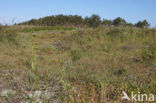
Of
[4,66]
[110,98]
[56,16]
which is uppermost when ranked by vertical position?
[56,16]

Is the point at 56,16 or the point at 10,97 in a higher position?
the point at 56,16

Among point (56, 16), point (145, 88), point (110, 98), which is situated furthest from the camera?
point (56, 16)

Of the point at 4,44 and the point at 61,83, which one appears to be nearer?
the point at 61,83

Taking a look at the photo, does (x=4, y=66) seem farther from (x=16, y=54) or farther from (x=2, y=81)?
(x=16, y=54)

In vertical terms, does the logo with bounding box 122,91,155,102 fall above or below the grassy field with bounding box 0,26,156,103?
below

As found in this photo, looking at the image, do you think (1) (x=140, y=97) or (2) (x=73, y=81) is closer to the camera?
(1) (x=140, y=97)

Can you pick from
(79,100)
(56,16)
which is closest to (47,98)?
(79,100)

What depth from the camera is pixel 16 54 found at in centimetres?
502

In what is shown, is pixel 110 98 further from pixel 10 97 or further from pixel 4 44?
pixel 4 44

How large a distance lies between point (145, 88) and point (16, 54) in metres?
3.65

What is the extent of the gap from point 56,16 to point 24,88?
793 inches

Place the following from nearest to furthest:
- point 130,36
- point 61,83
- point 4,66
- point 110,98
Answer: point 110,98
point 61,83
point 4,66
point 130,36

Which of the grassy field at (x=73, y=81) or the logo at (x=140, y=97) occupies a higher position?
the grassy field at (x=73, y=81)

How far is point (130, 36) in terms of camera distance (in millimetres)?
7762
